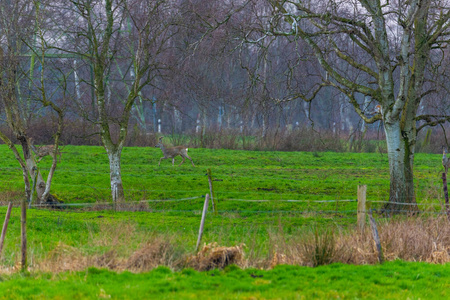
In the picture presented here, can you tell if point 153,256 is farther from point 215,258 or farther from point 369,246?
point 369,246

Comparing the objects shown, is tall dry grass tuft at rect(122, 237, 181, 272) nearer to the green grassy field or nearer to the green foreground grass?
the green foreground grass

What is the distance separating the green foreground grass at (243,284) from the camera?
793 centimetres

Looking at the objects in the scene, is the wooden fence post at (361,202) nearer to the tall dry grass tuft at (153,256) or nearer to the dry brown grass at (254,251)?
the dry brown grass at (254,251)

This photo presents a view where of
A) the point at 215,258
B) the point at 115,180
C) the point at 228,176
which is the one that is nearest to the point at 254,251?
the point at 215,258

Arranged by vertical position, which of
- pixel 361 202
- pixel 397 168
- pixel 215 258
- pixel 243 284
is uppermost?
pixel 397 168

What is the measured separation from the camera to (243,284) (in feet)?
27.7

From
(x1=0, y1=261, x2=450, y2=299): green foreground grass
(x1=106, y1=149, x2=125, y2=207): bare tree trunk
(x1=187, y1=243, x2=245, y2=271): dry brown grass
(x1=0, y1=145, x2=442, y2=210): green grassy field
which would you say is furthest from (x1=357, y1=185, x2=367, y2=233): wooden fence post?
(x1=106, y1=149, x2=125, y2=207): bare tree trunk

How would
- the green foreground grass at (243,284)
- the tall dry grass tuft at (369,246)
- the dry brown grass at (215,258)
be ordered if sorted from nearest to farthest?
the green foreground grass at (243,284) < the dry brown grass at (215,258) < the tall dry grass tuft at (369,246)

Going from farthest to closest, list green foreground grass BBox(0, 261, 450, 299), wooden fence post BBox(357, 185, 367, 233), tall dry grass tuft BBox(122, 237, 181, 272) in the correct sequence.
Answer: wooden fence post BBox(357, 185, 367, 233)
tall dry grass tuft BBox(122, 237, 181, 272)
green foreground grass BBox(0, 261, 450, 299)

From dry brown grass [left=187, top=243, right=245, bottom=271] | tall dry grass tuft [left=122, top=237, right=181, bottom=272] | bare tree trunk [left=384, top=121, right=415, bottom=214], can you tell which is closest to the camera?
tall dry grass tuft [left=122, top=237, right=181, bottom=272]

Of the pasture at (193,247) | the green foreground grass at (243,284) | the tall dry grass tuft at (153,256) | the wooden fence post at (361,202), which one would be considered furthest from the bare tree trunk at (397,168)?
the tall dry grass tuft at (153,256)

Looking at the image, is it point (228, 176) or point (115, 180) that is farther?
point (228, 176)

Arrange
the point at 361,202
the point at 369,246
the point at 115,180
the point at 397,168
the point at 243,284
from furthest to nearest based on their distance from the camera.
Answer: the point at 115,180
the point at 397,168
the point at 361,202
the point at 369,246
the point at 243,284

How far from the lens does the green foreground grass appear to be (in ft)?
26.0
